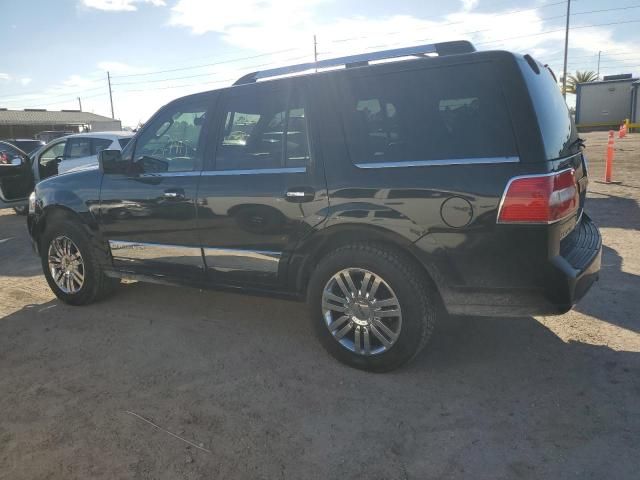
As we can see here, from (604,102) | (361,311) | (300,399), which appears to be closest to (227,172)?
(361,311)

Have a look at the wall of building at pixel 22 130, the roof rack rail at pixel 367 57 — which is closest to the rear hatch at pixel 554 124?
the roof rack rail at pixel 367 57

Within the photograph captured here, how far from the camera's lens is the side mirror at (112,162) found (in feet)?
13.9

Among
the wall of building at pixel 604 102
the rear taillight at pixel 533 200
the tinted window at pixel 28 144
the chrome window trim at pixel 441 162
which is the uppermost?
the wall of building at pixel 604 102

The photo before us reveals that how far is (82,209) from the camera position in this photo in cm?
455

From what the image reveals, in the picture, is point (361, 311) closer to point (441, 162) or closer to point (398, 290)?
point (398, 290)

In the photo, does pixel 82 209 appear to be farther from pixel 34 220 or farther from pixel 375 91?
pixel 375 91

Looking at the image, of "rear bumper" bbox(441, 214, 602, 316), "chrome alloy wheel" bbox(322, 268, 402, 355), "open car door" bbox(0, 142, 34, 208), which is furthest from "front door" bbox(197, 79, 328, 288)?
"open car door" bbox(0, 142, 34, 208)

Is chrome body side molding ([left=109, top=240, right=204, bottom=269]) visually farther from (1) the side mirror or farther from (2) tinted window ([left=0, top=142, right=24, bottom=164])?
(2) tinted window ([left=0, top=142, right=24, bottom=164])

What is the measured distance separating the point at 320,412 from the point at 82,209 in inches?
119

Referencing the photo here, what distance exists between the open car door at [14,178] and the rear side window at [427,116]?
699 centimetres

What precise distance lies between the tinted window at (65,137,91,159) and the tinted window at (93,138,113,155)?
195 mm

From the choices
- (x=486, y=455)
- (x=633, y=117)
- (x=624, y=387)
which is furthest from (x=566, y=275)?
(x=633, y=117)

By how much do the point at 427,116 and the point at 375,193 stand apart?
551 millimetres

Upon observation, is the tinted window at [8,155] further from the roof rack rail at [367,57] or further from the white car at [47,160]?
the roof rack rail at [367,57]
